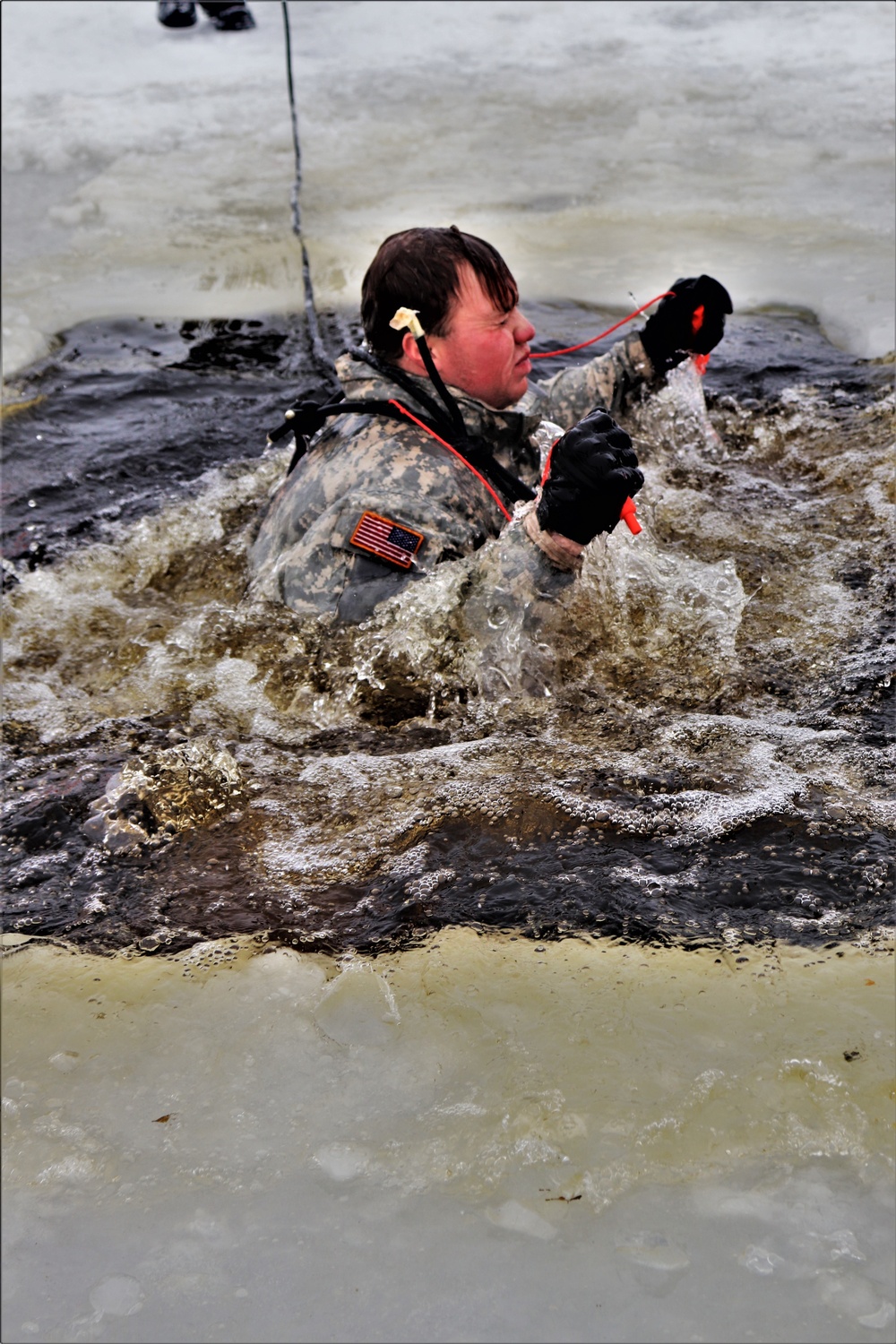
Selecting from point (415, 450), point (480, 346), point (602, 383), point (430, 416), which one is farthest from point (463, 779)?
point (602, 383)

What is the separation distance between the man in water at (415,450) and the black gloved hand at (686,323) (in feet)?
2.09

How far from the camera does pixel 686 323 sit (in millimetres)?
3582

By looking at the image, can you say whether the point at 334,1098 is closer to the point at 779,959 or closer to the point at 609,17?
the point at 779,959

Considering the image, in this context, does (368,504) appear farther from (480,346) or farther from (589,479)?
(589,479)

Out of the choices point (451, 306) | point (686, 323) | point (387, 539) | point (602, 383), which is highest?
point (451, 306)

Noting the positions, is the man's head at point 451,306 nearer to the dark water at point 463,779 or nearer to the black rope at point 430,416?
the black rope at point 430,416

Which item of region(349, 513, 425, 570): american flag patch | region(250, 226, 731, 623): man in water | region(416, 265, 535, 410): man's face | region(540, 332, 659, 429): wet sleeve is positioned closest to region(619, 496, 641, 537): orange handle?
region(250, 226, 731, 623): man in water

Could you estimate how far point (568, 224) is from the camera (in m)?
6.11

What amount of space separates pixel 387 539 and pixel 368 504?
0.37 feet

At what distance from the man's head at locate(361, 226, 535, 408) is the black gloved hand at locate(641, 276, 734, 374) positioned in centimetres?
66

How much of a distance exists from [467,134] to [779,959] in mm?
6720

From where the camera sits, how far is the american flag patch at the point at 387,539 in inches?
115

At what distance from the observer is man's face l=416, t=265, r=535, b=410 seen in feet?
10.00

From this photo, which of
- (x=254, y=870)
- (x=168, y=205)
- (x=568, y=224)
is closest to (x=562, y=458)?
(x=254, y=870)
